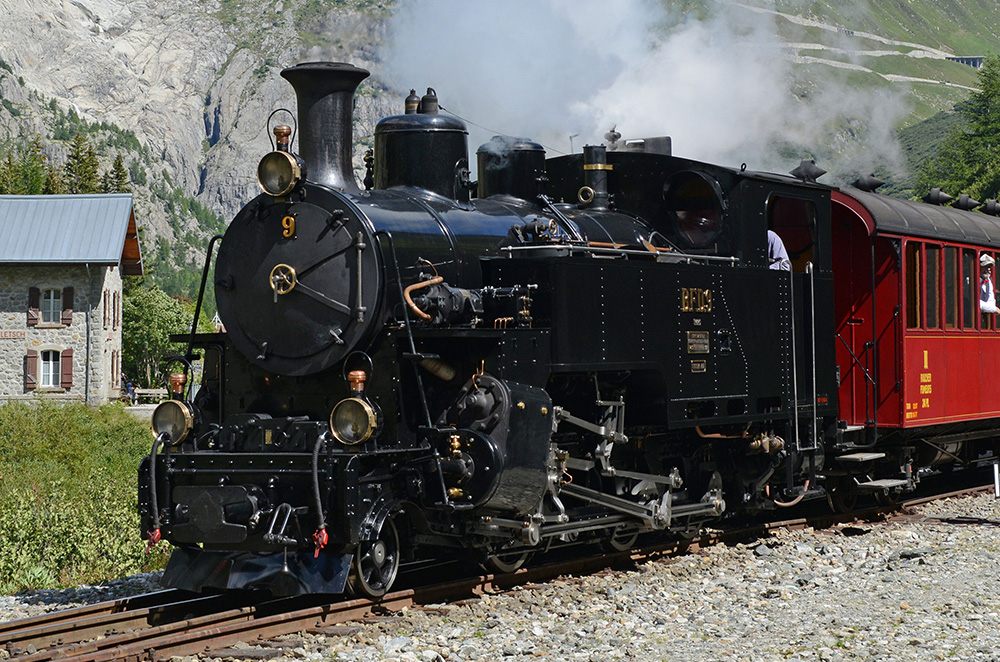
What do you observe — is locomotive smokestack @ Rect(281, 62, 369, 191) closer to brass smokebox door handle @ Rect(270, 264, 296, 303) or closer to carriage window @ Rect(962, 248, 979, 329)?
brass smokebox door handle @ Rect(270, 264, 296, 303)

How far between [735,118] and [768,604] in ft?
55.5

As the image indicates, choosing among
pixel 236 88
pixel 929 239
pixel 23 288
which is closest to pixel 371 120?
pixel 236 88

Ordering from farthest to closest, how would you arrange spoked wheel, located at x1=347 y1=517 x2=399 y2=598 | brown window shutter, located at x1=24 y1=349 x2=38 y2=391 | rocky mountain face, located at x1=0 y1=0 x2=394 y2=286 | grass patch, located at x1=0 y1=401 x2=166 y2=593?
rocky mountain face, located at x1=0 y1=0 x2=394 y2=286 → brown window shutter, located at x1=24 y1=349 x2=38 y2=391 → grass patch, located at x1=0 y1=401 x2=166 y2=593 → spoked wheel, located at x1=347 y1=517 x2=399 y2=598

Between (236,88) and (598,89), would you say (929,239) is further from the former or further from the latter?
(236,88)

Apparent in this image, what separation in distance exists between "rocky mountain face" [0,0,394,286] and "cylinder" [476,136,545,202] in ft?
501

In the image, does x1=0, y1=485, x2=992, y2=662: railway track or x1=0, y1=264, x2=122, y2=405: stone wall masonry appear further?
x1=0, y1=264, x2=122, y2=405: stone wall masonry

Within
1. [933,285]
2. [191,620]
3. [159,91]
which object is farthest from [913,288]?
[159,91]

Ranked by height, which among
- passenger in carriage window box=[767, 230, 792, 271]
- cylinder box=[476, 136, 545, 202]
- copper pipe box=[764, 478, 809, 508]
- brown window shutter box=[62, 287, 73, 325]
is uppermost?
brown window shutter box=[62, 287, 73, 325]

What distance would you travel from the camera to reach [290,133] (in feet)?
26.0

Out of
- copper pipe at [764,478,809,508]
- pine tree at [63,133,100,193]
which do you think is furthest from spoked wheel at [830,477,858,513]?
pine tree at [63,133,100,193]

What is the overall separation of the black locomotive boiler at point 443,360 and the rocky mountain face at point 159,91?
15324 cm

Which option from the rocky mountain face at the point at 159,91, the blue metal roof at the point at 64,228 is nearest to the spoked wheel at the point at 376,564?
the blue metal roof at the point at 64,228

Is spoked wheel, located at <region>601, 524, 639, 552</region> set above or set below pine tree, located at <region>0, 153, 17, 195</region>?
below

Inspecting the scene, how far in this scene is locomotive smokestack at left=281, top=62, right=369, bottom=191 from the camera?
8008 millimetres
